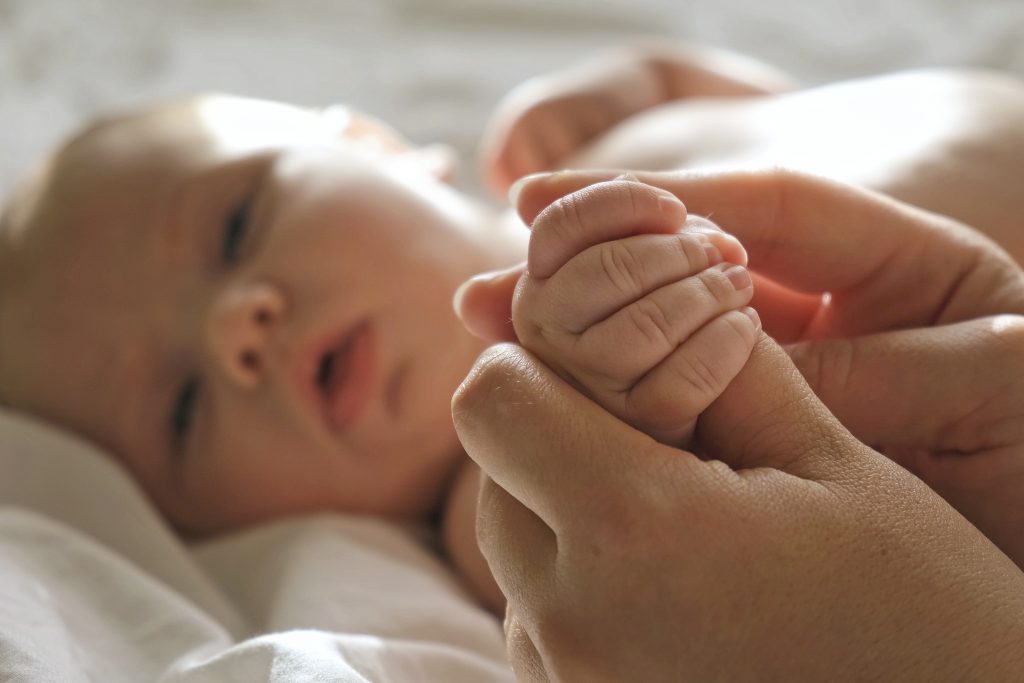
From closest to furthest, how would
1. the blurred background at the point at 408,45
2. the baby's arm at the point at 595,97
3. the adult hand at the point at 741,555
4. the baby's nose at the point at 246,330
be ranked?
the adult hand at the point at 741,555 < the baby's nose at the point at 246,330 < the baby's arm at the point at 595,97 < the blurred background at the point at 408,45

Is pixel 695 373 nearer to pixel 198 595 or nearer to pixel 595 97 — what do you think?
pixel 198 595

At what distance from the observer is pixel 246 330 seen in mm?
988

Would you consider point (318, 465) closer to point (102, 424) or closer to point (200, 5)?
point (102, 424)

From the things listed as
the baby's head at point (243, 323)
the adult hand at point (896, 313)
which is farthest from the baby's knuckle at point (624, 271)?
the baby's head at point (243, 323)

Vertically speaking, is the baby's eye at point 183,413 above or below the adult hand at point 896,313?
below

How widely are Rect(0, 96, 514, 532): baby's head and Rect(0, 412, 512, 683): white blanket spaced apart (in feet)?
0.17

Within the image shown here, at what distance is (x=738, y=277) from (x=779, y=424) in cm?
8

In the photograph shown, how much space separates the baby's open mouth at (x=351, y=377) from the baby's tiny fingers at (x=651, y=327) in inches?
20.0

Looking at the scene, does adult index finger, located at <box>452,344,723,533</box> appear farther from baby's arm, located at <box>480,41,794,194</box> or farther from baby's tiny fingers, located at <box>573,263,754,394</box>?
baby's arm, located at <box>480,41,794,194</box>

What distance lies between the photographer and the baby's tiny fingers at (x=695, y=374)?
20.1 inches

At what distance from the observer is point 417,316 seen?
1026mm

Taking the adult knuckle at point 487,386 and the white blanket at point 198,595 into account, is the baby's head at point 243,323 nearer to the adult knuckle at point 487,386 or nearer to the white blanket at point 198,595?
the white blanket at point 198,595

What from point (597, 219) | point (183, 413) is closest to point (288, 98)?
point (183, 413)

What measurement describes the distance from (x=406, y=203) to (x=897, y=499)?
0.69m
